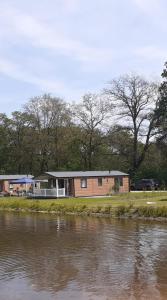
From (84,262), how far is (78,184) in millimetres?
42882

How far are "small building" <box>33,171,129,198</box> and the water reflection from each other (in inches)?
1074

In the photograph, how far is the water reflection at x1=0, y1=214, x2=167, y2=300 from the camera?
16.8 meters

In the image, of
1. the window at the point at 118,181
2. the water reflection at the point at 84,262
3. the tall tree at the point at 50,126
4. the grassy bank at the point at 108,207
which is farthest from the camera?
the tall tree at the point at 50,126

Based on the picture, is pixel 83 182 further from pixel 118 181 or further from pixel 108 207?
pixel 108 207

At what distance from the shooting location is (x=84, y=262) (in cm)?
2175

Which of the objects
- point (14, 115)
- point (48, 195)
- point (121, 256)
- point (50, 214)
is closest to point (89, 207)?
point (50, 214)

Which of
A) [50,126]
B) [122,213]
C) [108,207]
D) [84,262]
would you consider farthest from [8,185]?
[84,262]

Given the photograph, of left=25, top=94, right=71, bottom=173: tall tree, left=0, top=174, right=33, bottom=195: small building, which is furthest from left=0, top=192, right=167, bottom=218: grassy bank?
left=25, top=94, right=71, bottom=173: tall tree

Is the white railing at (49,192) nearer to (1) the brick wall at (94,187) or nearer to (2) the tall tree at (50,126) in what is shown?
(1) the brick wall at (94,187)

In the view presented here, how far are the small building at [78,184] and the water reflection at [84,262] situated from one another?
27291mm

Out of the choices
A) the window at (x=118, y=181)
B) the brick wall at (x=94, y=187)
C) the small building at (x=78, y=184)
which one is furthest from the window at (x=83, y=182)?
the window at (x=118, y=181)

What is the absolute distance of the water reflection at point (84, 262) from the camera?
16.8 meters

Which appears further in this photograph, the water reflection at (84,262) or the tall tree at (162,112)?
the tall tree at (162,112)

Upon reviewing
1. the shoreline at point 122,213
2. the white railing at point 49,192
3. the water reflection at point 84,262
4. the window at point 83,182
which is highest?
the window at point 83,182
